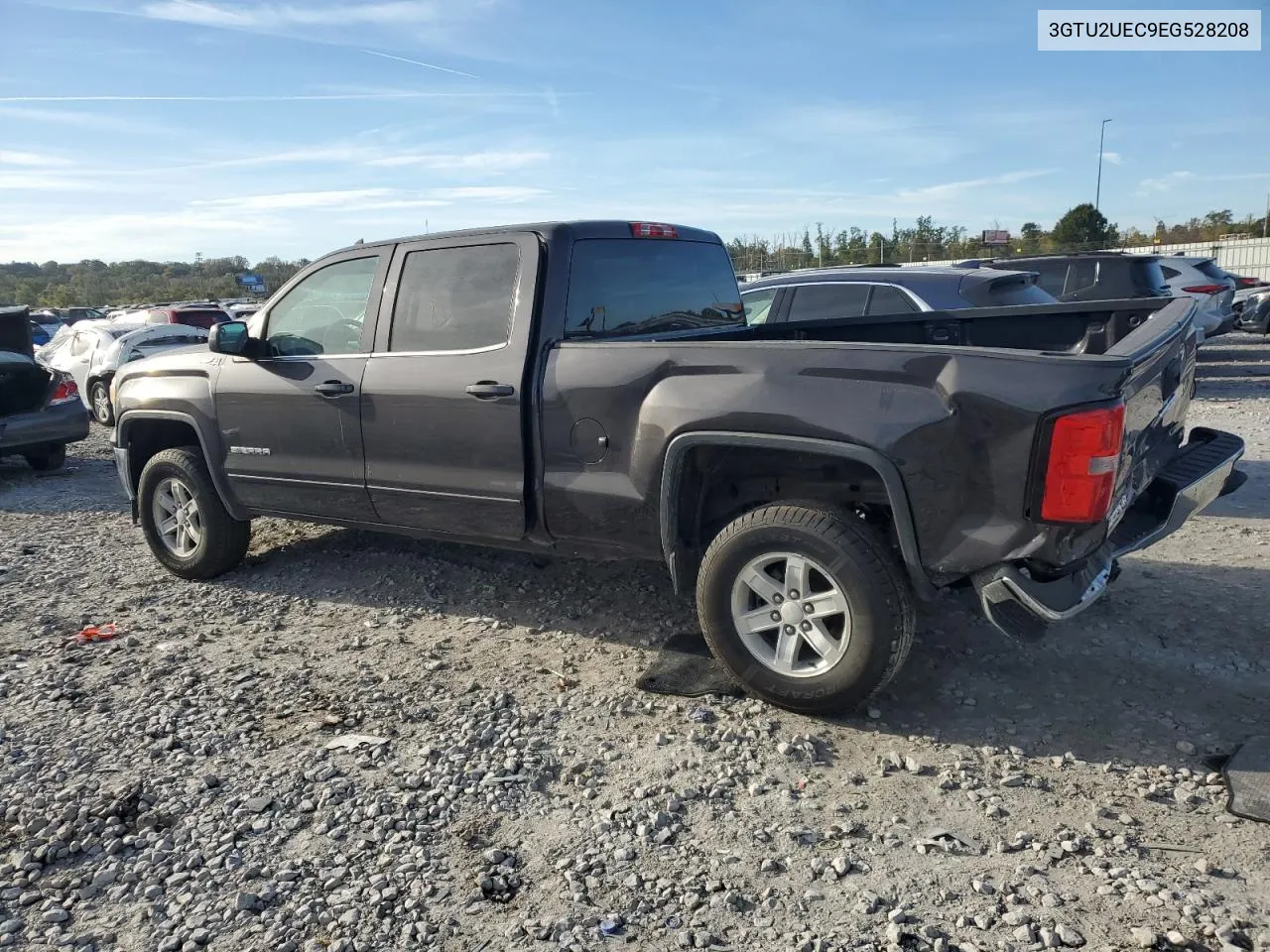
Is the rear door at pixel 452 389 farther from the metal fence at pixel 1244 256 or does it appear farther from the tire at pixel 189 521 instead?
the metal fence at pixel 1244 256

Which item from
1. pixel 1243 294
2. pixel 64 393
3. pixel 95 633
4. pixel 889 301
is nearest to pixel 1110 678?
pixel 889 301

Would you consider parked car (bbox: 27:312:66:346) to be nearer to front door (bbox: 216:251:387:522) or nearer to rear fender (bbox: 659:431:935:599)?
front door (bbox: 216:251:387:522)

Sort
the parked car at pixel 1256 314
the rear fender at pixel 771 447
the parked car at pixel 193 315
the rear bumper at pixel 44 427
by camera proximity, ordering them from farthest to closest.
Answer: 1. the parked car at pixel 193 315
2. the parked car at pixel 1256 314
3. the rear bumper at pixel 44 427
4. the rear fender at pixel 771 447

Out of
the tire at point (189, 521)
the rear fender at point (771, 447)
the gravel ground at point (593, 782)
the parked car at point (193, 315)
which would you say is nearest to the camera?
the gravel ground at point (593, 782)

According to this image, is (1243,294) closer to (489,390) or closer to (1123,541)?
(1123,541)

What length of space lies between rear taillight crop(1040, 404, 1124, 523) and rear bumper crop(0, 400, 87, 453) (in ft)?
31.0

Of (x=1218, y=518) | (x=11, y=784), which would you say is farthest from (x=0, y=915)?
(x=1218, y=518)

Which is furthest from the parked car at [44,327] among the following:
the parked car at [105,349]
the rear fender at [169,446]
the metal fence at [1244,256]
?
the metal fence at [1244,256]

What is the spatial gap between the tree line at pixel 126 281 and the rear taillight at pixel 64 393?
4006cm

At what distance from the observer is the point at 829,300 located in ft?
26.2

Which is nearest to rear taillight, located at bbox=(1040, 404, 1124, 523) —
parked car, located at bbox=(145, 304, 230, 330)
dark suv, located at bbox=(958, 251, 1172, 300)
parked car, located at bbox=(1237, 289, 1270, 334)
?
dark suv, located at bbox=(958, 251, 1172, 300)

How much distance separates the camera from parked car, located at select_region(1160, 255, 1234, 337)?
13312 millimetres

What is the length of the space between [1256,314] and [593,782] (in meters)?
17.9

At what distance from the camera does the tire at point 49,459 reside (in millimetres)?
9805
